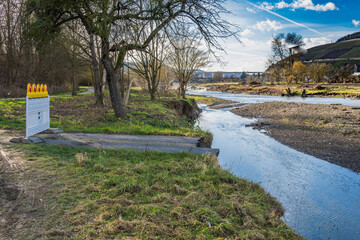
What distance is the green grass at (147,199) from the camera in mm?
3188

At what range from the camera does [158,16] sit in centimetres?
860

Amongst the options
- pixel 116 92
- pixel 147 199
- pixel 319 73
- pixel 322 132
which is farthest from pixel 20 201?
pixel 319 73

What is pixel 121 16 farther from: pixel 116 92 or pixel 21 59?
pixel 21 59

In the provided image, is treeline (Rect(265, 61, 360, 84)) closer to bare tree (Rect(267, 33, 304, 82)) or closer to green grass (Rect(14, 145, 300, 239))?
bare tree (Rect(267, 33, 304, 82))

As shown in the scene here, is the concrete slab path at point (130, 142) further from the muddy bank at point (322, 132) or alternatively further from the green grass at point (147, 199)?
the muddy bank at point (322, 132)

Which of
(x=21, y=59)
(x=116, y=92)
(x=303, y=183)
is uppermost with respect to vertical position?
(x=21, y=59)

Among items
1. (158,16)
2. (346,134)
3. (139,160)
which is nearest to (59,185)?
(139,160)

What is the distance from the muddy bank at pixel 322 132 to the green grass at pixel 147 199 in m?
6.34

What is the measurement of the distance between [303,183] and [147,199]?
209 inches

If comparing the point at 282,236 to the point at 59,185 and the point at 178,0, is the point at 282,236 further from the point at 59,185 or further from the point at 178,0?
the point at 178,0

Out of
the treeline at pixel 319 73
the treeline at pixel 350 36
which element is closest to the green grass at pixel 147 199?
the treeline at pixel 319 73

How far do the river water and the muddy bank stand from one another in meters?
0.73

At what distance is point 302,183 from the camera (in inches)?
288

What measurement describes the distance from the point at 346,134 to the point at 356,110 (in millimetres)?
8638
